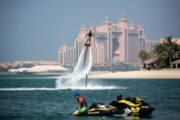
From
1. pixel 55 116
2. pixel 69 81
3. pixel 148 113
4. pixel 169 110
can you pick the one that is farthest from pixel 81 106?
pixel 69 81

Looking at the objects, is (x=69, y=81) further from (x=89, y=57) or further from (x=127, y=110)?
(x=127, y=110)

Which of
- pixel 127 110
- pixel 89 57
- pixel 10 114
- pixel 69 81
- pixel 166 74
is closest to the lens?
pixel 127 110

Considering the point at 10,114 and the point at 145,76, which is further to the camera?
the point at 145,76

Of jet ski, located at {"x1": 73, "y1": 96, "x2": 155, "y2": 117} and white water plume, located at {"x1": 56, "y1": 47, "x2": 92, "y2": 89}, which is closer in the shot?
jet ski, located at {"x1": 73, "y1": 96, "x2": 155, "y2": 117}

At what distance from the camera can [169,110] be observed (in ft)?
172

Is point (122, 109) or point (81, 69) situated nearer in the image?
point (122, 109)

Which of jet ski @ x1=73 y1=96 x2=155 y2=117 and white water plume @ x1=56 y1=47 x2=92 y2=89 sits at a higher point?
white water plume @ x1=56 y1=47 x2=92 y2=89

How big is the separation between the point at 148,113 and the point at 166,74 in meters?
139

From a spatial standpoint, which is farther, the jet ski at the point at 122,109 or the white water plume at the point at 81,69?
the white water plume at the point at 81,69

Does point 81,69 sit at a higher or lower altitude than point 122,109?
higher

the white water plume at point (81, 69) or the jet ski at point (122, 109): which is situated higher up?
the white water plume at point (81, 69)

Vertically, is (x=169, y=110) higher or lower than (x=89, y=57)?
lower

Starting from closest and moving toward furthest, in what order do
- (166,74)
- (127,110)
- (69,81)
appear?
(127,110) < (69,81) < (166,74)

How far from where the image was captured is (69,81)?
95.6 metres
